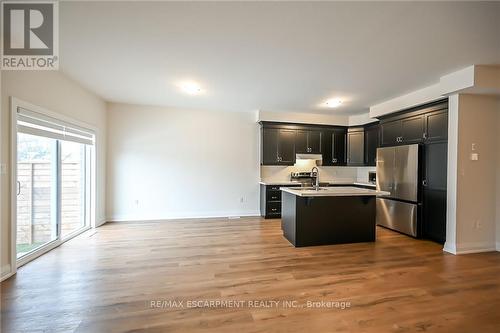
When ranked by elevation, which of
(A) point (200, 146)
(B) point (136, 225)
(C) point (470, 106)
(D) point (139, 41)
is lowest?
(B) point (136, 225)

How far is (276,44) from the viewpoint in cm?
255

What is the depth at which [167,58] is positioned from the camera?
293 centimetres

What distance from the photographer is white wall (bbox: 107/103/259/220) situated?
531cm

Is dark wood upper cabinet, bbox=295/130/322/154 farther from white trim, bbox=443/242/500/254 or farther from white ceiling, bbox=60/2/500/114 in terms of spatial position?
white trim, bbox=443/242/500/254

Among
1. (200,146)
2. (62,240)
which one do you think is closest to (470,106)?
(200,146)

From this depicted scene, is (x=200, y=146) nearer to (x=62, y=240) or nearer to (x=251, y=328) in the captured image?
(x=62, y=240)

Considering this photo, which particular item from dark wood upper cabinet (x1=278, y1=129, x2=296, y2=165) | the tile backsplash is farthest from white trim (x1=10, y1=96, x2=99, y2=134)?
dark wood upper cabinet (x1=278, y1=129, x2=296, y2=165)

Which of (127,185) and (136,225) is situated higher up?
(127,185)

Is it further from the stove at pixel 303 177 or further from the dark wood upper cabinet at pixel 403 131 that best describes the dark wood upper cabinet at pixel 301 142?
the dark wood upper cabinet at pixel 403 131

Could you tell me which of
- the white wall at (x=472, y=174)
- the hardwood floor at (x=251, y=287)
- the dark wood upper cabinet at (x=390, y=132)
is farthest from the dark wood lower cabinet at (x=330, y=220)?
the dark wood upper cabinet at (x=390, y=132)

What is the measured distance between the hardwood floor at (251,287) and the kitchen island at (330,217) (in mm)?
194

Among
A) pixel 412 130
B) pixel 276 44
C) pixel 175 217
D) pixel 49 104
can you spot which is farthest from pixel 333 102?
pixel 49 104

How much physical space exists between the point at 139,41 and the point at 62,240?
3462mm

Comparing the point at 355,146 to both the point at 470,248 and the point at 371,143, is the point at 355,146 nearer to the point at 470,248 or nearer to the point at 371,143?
the point at 371,143
